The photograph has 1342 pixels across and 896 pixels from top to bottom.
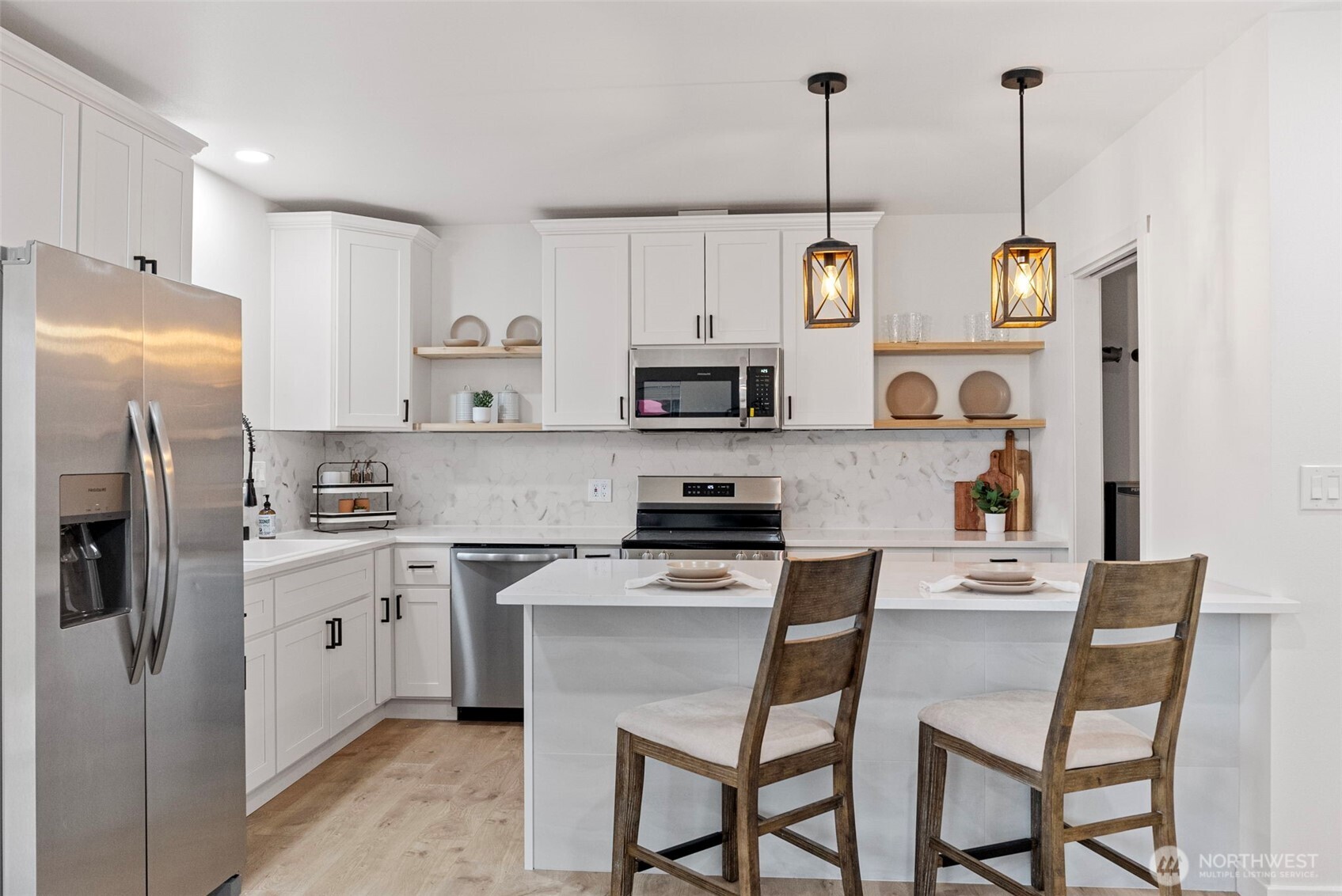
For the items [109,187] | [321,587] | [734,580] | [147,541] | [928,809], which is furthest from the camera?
[321,587]

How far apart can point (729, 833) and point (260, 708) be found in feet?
5.50

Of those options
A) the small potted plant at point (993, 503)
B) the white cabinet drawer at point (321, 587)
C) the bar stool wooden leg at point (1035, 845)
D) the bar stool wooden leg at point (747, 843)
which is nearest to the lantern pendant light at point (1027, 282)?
the bar stool wooden leg at point (1035, 845)

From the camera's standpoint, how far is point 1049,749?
1.91 m

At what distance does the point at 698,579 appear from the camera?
246 cm

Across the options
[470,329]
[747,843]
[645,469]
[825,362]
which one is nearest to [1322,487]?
[747,843]

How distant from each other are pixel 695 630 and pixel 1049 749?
0.99 meters

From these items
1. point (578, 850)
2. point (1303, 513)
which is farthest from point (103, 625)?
point (1303, 513)

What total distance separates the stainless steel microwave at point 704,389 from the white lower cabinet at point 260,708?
74.3 inches

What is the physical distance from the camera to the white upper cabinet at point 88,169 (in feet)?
7.64

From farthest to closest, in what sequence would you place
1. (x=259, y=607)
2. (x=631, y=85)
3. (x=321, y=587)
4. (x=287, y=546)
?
1. (x=287, y=546)
2. (x=321, y=587)
3. (x=259, y=607)
4. (x=631, y=85)

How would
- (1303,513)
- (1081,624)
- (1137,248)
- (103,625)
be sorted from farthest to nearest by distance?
1. (1137,248)
2. (1303,513)
3. (103,625)
4. (1081,624)

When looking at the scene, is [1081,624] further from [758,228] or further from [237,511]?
[758,228]

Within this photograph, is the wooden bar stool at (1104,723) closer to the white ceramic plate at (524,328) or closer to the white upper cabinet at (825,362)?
the white upper cabinet at (825,362)

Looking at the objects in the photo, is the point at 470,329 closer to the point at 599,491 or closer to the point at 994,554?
the point at 599,491
